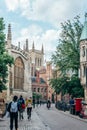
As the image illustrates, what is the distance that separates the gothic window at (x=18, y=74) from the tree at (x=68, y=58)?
1282 inches

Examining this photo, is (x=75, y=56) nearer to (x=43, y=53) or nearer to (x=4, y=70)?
(x=4, y=70)

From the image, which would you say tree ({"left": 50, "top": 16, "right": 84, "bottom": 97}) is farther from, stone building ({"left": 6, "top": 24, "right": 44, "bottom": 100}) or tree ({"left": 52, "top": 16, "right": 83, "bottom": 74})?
stone building ({"left": 6, "top": 24, "right": 44, "bottom": 100})

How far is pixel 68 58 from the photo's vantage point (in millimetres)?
53719

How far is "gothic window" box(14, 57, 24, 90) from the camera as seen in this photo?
87562 millimetres

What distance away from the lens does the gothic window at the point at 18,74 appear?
87.6 meters

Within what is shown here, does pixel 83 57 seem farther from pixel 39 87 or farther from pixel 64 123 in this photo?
pixel 39 87

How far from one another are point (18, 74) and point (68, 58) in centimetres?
3709

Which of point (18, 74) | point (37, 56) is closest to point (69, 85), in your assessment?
point (18, 74)

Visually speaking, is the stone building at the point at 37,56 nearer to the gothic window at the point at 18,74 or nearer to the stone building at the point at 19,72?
the stone building at the point at 19,72

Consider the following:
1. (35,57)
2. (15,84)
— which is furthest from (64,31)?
(35,57)

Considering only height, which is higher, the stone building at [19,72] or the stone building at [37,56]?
the stone building at [37,56]

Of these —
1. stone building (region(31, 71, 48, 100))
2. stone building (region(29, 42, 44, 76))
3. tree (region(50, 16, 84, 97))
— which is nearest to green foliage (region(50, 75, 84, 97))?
tree (region(50, 16, 84, 97))

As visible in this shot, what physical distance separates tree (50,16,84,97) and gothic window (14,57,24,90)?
32553 millimetres

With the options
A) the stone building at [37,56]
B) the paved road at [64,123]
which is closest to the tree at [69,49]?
the paved road at [64,123]
